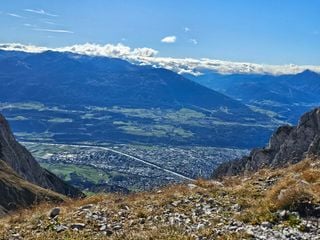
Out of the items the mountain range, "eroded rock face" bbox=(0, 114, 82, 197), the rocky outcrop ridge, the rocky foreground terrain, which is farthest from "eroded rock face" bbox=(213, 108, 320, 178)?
the rocky foreground terrain

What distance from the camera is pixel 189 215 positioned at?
19.9 meters

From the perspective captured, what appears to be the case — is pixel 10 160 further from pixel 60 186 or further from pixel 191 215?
pixel 191 215

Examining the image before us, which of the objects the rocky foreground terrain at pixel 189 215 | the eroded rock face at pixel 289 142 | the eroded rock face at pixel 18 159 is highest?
the rocky foreground terrain at pixel 189 215

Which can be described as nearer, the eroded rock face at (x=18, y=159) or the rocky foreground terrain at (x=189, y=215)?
the rocky foreground terrain at (x=189, y=215)

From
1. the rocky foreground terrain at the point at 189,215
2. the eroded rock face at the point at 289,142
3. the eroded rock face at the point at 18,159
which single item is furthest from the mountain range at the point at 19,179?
the eroded rock face at the point at 289,142

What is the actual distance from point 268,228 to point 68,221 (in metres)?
7.57

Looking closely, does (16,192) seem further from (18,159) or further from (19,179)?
(18,159)

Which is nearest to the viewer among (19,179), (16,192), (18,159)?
(16,192)

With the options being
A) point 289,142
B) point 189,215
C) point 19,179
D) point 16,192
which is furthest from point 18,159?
point 189,215

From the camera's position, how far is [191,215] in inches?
784

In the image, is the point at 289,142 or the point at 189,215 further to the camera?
the point at 289,142

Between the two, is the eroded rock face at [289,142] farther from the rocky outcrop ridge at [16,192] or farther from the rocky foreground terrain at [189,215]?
the rocky foreground terrain at [189,215]

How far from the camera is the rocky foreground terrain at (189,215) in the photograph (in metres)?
16.9

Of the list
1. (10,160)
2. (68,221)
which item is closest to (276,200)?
(68,221)
